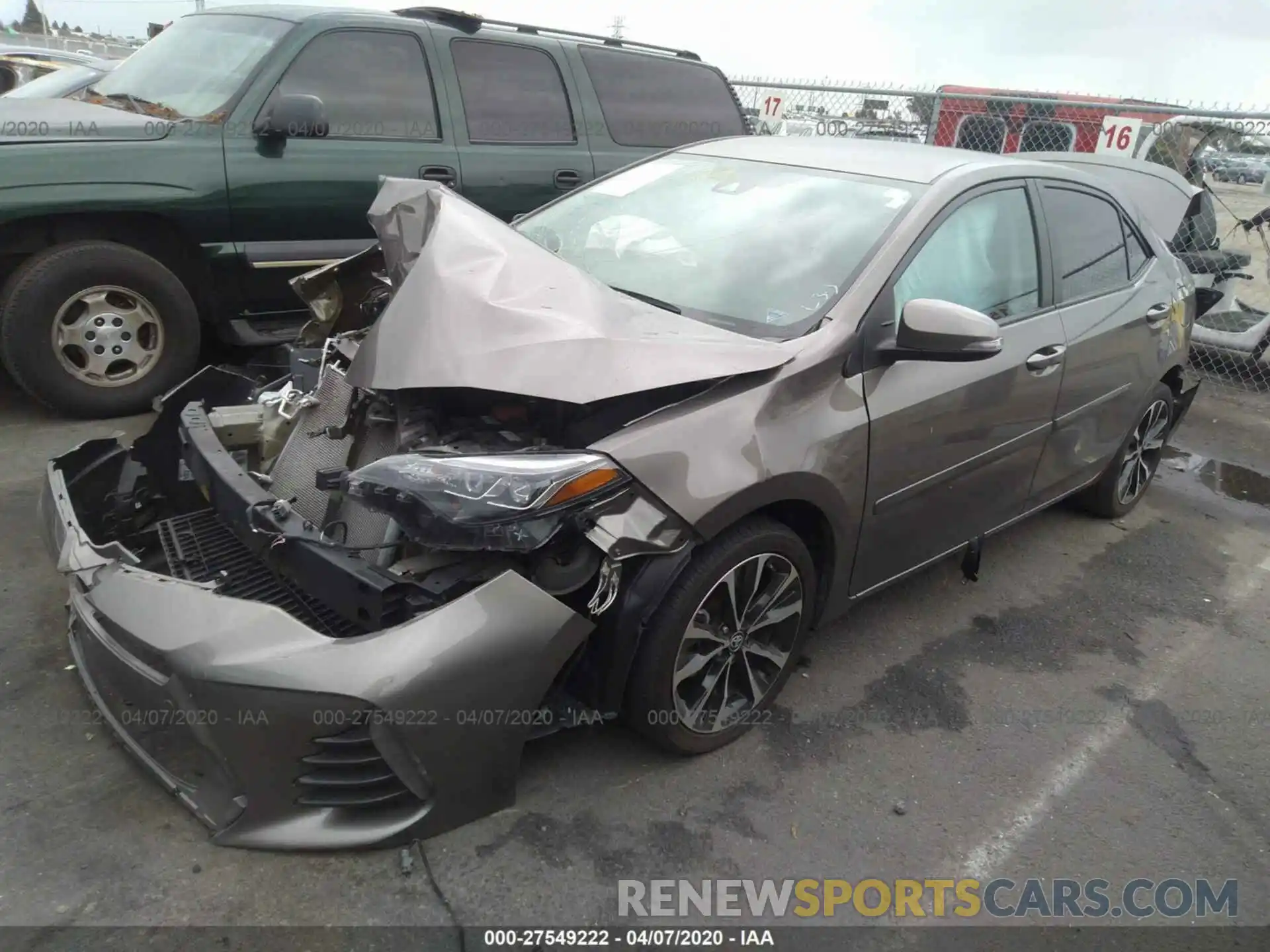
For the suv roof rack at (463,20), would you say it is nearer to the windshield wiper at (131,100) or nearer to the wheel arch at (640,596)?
the windshield wiper at (131,100)

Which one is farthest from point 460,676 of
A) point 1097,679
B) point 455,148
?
point 455,148

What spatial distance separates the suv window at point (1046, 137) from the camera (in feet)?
39.3

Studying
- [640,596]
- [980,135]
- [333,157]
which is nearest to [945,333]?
[640,596]

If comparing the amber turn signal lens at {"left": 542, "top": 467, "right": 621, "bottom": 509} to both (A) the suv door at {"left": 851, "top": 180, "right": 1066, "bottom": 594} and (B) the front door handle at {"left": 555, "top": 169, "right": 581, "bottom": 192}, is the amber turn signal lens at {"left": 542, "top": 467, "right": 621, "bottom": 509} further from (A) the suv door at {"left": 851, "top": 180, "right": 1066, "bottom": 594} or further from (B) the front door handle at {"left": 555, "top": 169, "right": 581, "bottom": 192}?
(B) the front door handle at {"left": 555, "top": 169, "right": 581, "bottom": 192}

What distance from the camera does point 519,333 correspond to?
7.82ft

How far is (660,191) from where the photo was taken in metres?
3.46

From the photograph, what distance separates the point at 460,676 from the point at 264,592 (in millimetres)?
732

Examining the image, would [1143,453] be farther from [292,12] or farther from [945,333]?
[292,12]

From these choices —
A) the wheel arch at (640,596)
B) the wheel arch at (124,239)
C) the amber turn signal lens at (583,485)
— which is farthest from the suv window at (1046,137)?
the amber turn signal lens at (583,485)

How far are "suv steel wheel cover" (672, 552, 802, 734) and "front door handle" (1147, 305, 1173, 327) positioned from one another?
8.05 feet

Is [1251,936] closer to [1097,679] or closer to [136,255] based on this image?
[1097,679]

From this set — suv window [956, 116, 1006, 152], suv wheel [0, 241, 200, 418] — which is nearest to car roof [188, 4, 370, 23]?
suv wheel [0, 241, 200, 418]

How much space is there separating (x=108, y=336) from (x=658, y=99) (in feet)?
12.4

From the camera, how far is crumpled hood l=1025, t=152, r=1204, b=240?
5.79m
